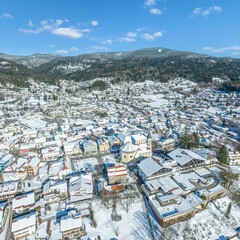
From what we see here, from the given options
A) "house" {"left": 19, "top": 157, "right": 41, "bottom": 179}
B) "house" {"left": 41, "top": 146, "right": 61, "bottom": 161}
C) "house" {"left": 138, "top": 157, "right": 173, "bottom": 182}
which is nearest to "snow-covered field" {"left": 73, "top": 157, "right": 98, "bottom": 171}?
"house" {"left": 41, "top": 146, "right": 61, "bottom": 161}

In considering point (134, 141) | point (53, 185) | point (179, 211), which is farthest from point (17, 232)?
point (134, 141)

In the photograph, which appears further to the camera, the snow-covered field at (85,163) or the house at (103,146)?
the house at (103,146)

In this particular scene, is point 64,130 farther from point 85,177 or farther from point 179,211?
point 179,211

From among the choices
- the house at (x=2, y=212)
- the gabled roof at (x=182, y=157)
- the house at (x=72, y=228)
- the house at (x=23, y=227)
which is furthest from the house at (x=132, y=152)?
the house at (x=2, y=212)

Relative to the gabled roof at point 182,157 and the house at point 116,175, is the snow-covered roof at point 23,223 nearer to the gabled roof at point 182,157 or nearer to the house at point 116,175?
the house at point 116,175

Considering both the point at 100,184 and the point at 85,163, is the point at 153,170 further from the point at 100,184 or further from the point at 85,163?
the point at 85,163

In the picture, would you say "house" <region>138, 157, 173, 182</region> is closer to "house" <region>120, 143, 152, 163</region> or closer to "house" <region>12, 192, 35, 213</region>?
"house" <region>120, 143, 152, 163</region>

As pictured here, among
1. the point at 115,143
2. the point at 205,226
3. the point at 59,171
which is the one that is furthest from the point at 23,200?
the point at 205,226
